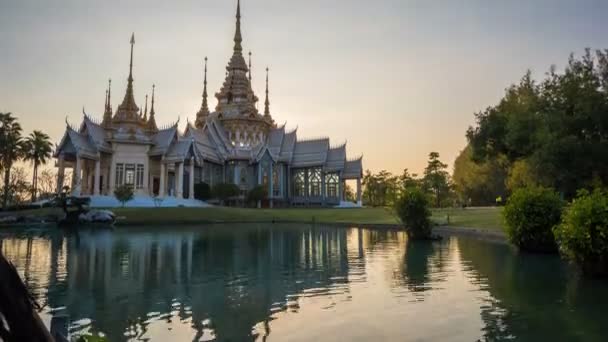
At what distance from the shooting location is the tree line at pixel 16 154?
3694cm

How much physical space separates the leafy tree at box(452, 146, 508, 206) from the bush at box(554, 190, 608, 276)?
1369 inches

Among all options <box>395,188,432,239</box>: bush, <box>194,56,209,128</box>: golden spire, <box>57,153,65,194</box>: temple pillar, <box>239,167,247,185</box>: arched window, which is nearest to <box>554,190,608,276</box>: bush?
<box>395,188,432,239</box>: bush

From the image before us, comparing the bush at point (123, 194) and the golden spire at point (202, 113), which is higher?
the golden spire at point (202, 113)

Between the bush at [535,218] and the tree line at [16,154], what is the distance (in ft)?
118

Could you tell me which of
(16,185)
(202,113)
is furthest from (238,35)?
(16,185)

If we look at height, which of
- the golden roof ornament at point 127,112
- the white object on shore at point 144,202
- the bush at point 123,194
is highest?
the golden roof ornament at point 127,112

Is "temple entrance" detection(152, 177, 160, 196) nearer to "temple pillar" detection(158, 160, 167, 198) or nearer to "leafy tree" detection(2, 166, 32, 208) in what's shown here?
"temple pillar" detection(158, 160, 167, 198)

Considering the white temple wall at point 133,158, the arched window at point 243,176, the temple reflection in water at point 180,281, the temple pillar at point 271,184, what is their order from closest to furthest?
1. the temple reflection in water at point 180,281
2. the white temple wall at point 133,158
3. the temple pillar at point 271,184
4. the arched window at point 243,176

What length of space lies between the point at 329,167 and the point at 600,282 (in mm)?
48125

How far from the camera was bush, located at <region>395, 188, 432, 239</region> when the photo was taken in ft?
67.0

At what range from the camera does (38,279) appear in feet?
33.6

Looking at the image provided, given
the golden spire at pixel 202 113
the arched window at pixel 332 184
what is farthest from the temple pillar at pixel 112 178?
the arched window at pixel 332 184

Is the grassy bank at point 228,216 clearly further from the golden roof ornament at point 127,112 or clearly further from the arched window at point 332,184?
the arched window at point 332,184

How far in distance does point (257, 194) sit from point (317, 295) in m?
42.0
